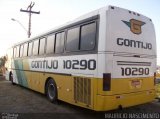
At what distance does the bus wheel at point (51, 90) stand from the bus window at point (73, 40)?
6.03 feet

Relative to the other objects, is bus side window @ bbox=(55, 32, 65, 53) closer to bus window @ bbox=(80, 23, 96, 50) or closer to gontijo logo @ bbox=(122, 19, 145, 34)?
bus window @ bbox=(80, 23, 96, 50)

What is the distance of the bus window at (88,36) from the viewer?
7180 millimetres

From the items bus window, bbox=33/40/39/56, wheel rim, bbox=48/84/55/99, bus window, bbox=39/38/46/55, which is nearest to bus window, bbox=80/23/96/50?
wheel rim, bbox=48/84/55/99

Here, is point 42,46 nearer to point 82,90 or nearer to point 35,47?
point 35,47

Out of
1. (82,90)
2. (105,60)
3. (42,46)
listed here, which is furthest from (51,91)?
(105,60)

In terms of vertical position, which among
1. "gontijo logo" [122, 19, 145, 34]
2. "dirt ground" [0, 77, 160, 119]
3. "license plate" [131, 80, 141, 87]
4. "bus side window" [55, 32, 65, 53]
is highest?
"gontijo logo" [122, 19, 145, 34]

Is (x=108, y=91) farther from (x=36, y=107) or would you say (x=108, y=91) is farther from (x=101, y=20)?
(x=36, y=107)

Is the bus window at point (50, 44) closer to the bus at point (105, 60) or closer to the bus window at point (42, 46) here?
the bus at point (105, 60)

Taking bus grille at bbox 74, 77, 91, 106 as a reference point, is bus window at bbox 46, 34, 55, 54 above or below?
above

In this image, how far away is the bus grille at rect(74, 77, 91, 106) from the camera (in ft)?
23.4

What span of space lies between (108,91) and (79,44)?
6.47 ft

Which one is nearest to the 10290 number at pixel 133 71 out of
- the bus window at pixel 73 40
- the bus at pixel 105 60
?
the bus at pixel 105 60

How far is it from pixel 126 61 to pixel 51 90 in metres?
3.95

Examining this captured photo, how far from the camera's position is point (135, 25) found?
771cm
